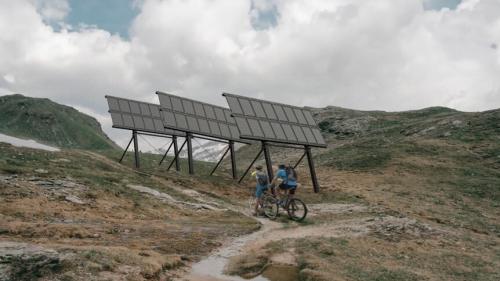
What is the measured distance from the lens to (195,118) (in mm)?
37906

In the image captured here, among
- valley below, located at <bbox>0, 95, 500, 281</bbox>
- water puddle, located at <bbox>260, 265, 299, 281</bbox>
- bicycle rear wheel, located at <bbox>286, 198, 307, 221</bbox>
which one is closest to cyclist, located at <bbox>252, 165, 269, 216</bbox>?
valley below, located at <bbox>0, 95, 500, 281</bbox>

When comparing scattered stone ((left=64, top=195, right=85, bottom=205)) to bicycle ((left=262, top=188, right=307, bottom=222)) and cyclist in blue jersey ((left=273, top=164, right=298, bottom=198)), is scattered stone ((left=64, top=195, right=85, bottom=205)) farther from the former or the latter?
cyclist in blue jersey ((left=273, top=164, right=298, bottom=198))

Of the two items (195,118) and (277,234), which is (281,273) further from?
(195,118)

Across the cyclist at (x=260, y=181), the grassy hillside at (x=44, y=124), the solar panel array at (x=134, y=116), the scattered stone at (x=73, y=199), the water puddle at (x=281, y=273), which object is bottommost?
the water puddle at (x=281, y=273)

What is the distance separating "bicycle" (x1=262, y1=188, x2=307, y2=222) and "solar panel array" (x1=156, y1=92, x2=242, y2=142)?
15.9m

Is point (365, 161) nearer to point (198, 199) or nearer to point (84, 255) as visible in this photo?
point (198, 199)

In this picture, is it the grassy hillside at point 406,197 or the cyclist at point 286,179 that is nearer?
the grassy hillside at point 406,197

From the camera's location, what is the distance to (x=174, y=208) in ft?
69.7

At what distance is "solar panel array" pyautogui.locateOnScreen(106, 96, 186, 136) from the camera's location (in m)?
40.5

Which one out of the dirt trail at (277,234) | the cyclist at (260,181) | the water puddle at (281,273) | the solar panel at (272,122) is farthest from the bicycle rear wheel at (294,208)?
the solar panel at (272,122)

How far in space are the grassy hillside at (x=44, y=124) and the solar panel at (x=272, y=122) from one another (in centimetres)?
9100

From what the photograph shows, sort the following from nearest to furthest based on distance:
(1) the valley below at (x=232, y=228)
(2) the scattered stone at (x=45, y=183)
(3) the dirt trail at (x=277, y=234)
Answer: (1) the valley below at (x=232, y=228)
(3) the dirt trail at (x=277, y=234)
(2) the scattered stone at (x=45, y=183)

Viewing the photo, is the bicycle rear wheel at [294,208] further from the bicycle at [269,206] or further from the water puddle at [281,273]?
the water puddle at [281,273]

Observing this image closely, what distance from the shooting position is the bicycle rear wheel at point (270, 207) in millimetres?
20625
